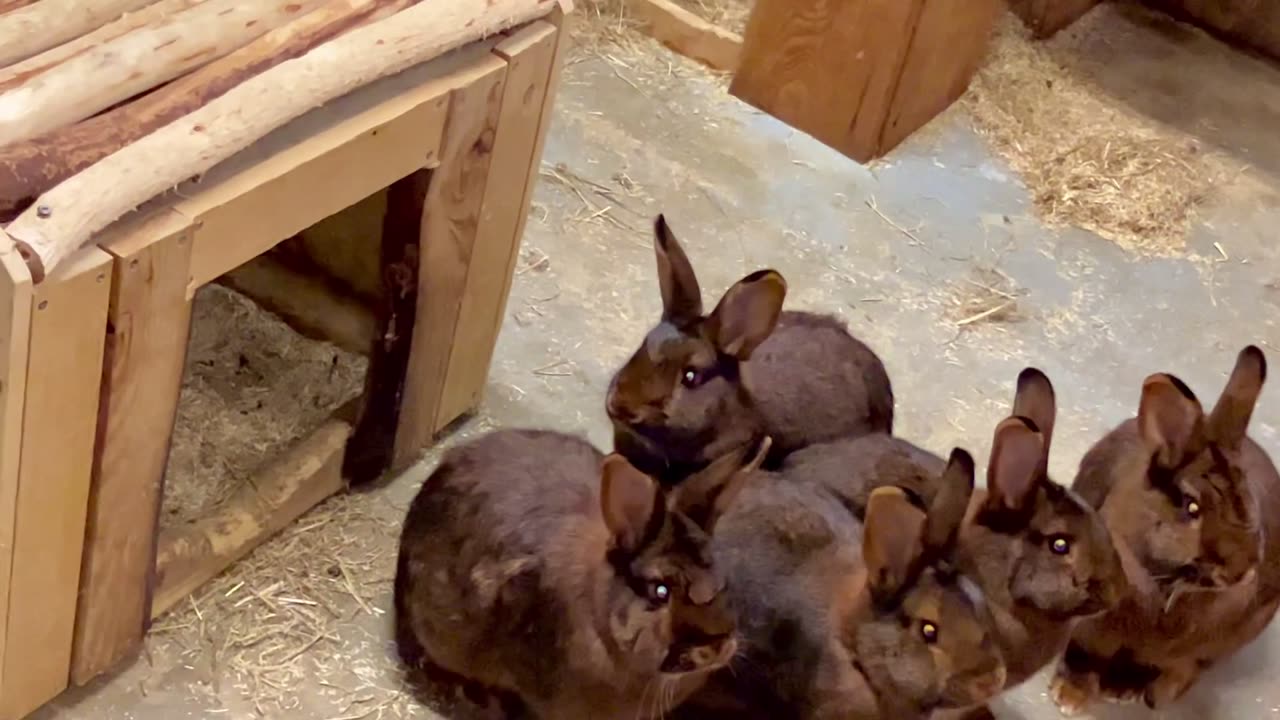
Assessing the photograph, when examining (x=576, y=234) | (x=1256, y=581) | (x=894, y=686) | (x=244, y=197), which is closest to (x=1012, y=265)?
(x=576, y=234)

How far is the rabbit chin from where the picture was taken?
1.69m

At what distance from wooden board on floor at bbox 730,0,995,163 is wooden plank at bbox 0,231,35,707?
2.00 m

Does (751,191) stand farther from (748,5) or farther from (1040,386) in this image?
(1040,386)

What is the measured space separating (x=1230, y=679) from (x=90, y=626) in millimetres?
1614

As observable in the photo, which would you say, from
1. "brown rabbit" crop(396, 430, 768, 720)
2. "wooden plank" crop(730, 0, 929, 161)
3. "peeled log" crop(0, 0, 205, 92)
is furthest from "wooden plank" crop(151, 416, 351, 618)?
"wooden plank" crop(730, 0, 929, 161)

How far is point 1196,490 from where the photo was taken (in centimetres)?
197

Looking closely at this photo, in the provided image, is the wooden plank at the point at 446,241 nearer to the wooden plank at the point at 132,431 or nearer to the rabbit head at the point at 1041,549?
the wooden plank at the point at 132,431

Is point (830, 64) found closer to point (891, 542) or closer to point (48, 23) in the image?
point (891, 542)

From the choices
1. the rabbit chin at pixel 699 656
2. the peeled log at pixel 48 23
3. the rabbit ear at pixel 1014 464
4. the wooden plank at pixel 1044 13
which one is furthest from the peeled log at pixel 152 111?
the wooden plank at pixel 1044 13

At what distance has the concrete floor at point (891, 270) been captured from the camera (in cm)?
259

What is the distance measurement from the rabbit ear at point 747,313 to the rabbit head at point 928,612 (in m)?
0.34

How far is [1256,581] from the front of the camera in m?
2.06

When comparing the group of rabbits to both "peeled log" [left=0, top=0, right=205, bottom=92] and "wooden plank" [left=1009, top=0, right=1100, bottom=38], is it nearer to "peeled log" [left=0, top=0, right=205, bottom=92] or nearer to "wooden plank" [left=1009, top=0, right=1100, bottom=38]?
"peeled log" [left=0, top=0, right=205, bottom=92]

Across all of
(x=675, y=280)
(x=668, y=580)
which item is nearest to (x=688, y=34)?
(x=675, y=280)
